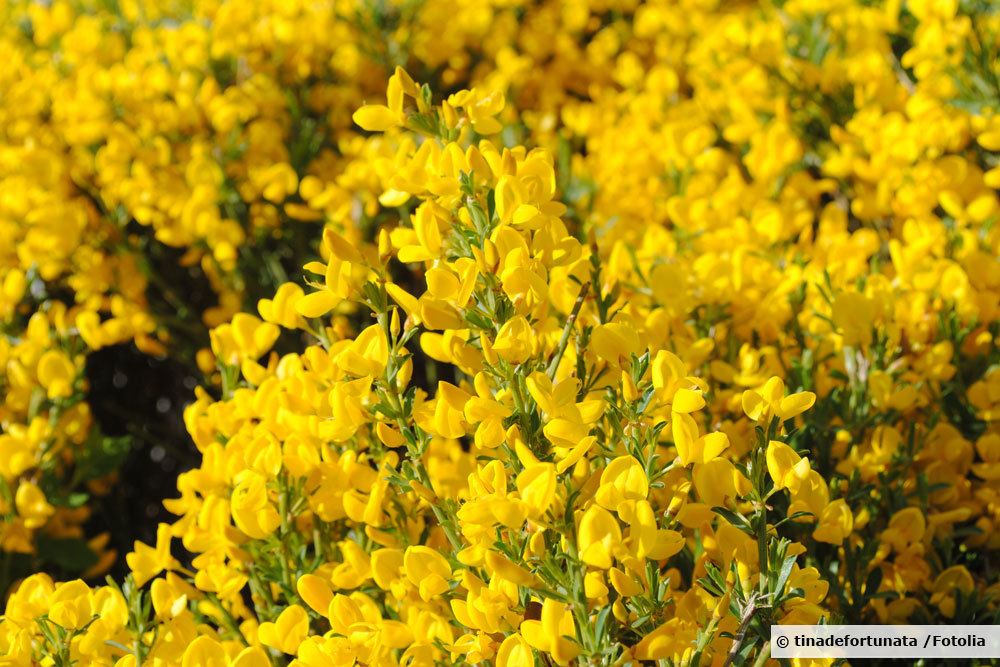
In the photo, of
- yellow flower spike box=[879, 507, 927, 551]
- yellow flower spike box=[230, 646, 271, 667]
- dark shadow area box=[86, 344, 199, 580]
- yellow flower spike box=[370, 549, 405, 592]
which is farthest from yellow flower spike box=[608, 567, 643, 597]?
dark shadow area box=[86, 344, 199, 580]

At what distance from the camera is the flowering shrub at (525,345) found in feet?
3.22

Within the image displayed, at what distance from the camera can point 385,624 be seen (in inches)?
42.6

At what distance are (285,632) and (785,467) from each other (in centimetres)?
61

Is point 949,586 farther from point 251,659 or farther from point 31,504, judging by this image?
point 31,504

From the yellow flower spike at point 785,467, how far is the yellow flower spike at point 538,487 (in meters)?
0.22

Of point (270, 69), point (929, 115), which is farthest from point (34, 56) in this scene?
point (929, 115)

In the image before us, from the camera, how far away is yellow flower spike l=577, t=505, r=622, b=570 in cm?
86

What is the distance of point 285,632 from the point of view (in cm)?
113

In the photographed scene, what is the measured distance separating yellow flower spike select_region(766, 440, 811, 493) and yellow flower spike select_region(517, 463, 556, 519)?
0.73 ft

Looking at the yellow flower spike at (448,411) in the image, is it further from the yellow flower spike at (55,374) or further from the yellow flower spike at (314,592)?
the yellow flower spike at (55,374)

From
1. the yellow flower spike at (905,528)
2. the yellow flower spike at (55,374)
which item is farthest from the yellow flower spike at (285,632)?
the yellow flower spike at (55,374)

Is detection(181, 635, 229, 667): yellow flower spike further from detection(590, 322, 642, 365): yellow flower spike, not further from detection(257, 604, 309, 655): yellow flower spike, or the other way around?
detection(590, 322, 642, 365): yellow flower spike

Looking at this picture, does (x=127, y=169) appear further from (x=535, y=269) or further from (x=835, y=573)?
(x=835, y=573)

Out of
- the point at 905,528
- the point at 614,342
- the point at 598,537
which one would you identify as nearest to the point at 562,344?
the point at 614,342
